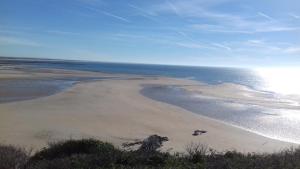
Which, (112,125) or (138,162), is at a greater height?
(138,162)

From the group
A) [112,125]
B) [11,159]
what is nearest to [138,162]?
[11,159]

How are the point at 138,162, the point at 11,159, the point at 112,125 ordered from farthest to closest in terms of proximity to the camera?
the point at 112,125
the point at 138,162
the point at 11,159

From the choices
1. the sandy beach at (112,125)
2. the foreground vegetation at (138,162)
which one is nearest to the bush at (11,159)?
the foreground vegetation at (138,162)

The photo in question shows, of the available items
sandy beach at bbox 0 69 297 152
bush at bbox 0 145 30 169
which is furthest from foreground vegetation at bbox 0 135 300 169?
sandy beach at bbox 0 69 297 152

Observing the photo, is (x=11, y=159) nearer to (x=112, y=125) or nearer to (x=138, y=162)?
(x=138, y=162)

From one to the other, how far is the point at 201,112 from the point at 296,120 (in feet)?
22.5

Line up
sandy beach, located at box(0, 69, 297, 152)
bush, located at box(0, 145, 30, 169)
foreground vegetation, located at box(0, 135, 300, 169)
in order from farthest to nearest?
sandy beach, located at box(0, 69, 297, 152) → foreground vegetation, located at box(0, 135, 300, 169) → bush, located at box(0, 145, 30, 169)

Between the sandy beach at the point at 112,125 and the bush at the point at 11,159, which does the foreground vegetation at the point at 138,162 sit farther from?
the sandy beach at the point at 112,125

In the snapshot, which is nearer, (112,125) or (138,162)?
(138,162)

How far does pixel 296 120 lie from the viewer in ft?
95.2

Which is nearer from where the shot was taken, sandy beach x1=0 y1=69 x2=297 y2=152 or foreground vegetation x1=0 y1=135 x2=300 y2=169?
foreground vegetation x1=0 y1=135 x2=300 y2=169

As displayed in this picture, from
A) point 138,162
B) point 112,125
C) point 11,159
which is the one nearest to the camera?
point 11,159

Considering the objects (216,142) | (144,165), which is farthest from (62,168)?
(216,142)

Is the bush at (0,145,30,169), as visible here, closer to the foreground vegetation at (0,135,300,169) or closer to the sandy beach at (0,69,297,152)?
the foreground vegetation at (0,135,300,169)
